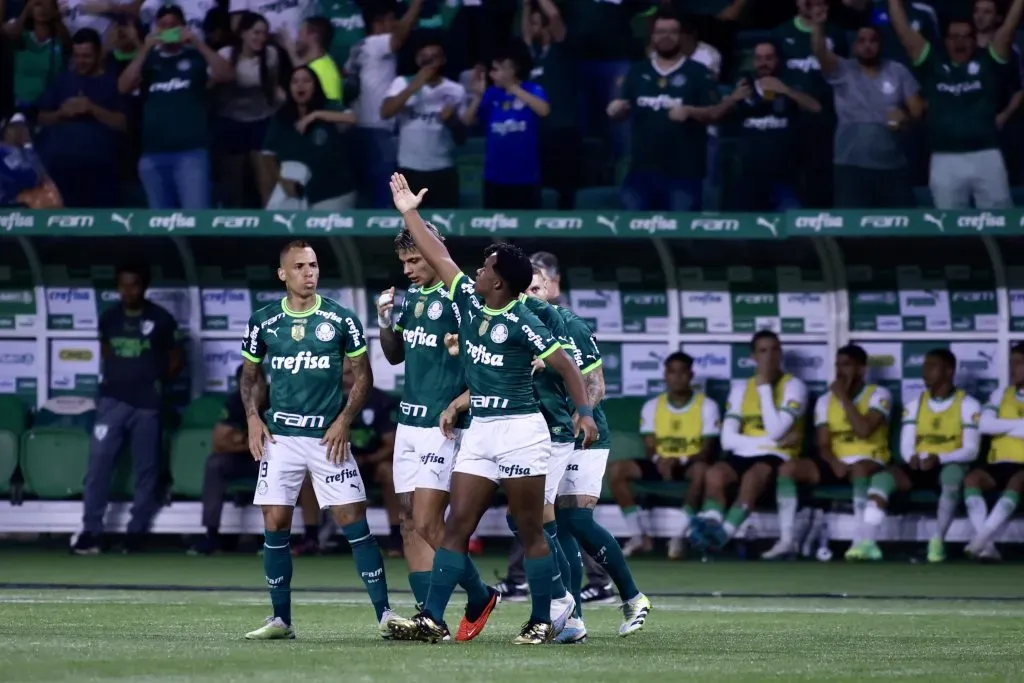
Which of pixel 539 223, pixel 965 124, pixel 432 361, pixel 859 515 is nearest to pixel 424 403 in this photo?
pixel 432 361

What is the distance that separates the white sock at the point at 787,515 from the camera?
15414mm

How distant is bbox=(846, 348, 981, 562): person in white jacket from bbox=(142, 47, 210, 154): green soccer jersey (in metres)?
6.68

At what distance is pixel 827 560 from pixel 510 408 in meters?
7.92

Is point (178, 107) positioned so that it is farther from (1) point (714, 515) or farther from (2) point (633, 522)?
(1) point (714, 515)

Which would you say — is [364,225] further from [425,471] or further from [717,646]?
[717,646]

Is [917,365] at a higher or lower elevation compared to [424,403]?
lower

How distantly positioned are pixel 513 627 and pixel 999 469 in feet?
22.3

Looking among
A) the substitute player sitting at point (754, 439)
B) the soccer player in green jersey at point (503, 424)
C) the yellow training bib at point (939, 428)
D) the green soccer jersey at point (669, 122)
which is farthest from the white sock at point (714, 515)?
the soccer player in green jersey at point (503, 424)

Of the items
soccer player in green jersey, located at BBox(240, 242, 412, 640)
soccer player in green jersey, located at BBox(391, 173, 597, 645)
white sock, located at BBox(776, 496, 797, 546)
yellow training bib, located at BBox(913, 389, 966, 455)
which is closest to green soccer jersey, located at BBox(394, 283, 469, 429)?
soccer player in green jersey, located at BBox(240, 242, 412, 640)

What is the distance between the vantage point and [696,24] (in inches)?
676

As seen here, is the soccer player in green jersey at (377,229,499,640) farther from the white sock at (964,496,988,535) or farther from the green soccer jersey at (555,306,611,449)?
the white sock at (964,496,988,535)

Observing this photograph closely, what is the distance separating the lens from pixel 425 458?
9.11 meters

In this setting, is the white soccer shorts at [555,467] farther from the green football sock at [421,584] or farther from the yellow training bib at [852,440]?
the yellow training bib at [852,440]

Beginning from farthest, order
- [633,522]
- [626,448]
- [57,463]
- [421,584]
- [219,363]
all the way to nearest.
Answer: [219,363], [57,463], [626,448], [633,522], [421,584]
